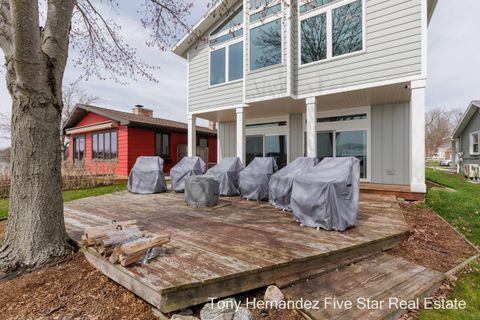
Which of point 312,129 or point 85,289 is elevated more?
point 312,129

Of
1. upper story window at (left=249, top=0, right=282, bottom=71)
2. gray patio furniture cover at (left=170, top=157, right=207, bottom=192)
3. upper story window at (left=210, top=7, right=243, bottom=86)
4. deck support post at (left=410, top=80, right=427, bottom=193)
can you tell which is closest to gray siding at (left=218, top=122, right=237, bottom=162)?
upper story window at (left=210, top=7, right=243, bottom=86)

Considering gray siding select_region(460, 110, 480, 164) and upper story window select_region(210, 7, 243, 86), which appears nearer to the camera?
upper story window select_region(210, 7, 243, 86)

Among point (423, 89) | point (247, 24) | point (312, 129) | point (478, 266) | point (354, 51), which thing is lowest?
point (478, 266)

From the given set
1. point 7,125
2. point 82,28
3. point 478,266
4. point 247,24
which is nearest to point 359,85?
point 247,24

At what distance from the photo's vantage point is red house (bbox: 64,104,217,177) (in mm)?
12062

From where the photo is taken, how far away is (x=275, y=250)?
2.87 meters

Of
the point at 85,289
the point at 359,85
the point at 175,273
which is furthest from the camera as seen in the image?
the point at 359,85

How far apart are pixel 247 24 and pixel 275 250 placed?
7.38 meters

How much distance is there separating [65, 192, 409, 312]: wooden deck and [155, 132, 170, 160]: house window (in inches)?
319

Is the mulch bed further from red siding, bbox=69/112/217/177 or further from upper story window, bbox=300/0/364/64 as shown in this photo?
red siding, bbox=69/112/217/177

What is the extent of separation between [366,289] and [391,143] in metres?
6.38

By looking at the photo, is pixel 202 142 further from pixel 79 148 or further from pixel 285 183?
pixel 285 183

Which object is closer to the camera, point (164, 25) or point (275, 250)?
point (275, 250)

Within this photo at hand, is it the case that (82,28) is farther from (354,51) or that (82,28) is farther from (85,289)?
(354,51)
